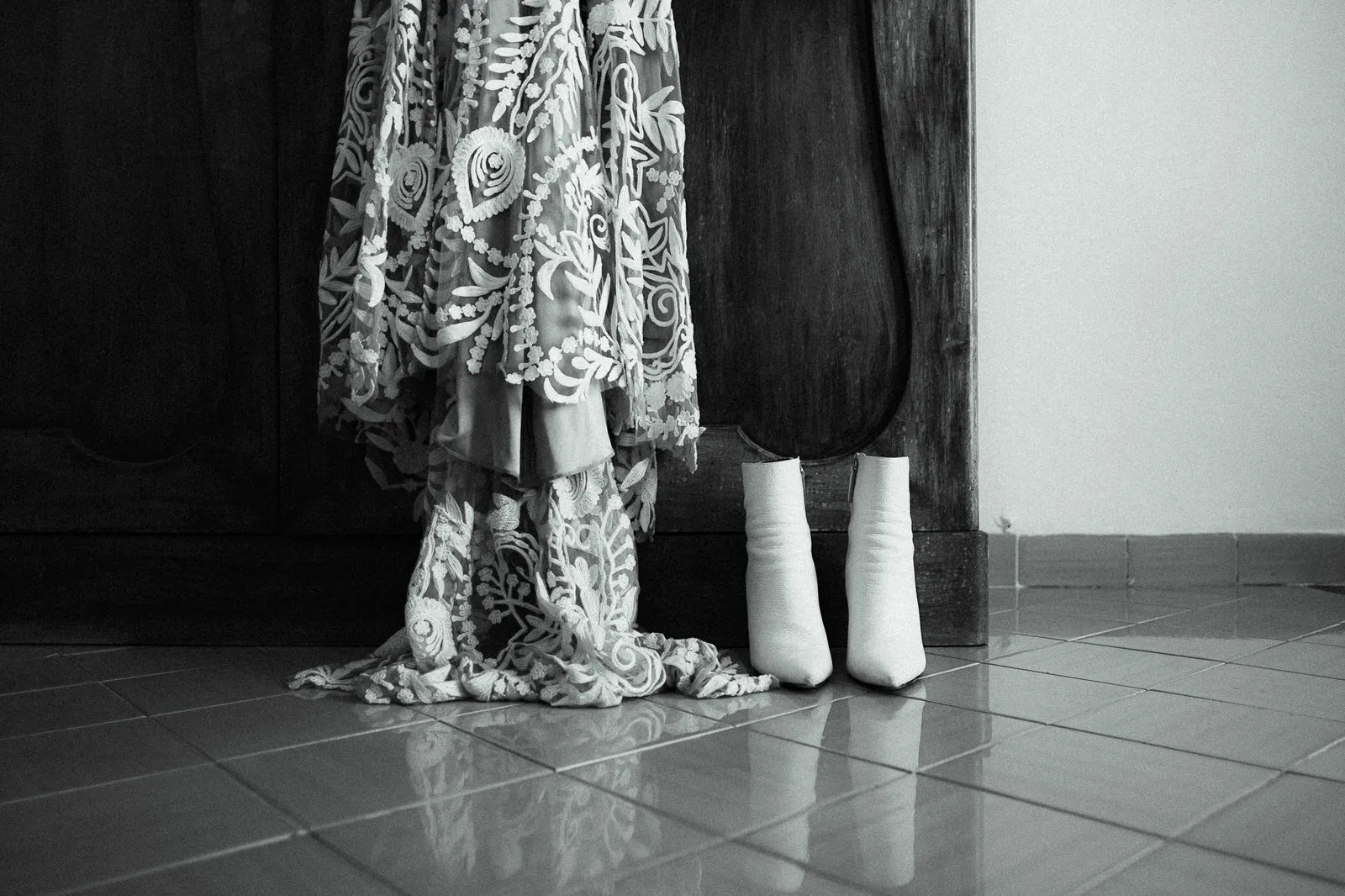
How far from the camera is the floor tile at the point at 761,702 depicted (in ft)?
3.23

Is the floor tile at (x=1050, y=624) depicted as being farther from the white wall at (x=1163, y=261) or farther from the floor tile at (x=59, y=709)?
the floor tile at (x=59, y=709)

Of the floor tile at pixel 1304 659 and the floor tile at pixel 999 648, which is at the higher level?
the floor tile at pixel 1304 659

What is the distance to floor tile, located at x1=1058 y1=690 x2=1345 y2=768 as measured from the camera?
85 centimetres

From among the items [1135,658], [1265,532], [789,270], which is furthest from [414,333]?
[1265,532]

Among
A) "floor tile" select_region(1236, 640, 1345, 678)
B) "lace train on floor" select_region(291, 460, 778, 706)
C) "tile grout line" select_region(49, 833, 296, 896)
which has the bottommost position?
"floor tile" select_region(1236, 640, 1345, 678)

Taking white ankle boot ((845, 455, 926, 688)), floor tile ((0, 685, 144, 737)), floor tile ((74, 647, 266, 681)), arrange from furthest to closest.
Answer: floor tile ((74, 647, 266, 681)) < white ankle boot ((845, 455, 926, 688)) < floor tile ((0, 685, 144, 737))

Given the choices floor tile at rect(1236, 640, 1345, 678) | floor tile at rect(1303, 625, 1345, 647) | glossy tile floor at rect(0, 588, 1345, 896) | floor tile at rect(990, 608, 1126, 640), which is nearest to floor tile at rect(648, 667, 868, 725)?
glossy tile floor at rect(0, 588, 1345, 896)

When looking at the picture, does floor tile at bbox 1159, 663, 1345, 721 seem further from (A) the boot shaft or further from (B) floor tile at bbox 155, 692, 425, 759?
(B) floor tile at bbox 155, 692, 425, 759

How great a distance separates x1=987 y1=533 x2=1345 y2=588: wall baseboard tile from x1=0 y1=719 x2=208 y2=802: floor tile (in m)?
1.35

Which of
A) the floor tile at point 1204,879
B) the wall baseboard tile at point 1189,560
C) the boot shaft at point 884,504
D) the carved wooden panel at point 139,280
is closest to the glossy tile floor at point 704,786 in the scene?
the floor tile at point 1204,879

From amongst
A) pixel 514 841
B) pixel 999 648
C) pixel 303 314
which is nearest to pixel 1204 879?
pixel 514 841

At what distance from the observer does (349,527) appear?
133 centimetres

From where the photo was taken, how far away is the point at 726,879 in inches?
23.8

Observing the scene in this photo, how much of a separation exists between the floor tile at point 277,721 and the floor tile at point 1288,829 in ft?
2.29
